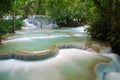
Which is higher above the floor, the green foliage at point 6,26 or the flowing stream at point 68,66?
the green foliage at point 6,26

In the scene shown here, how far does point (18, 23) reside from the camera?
1609cm

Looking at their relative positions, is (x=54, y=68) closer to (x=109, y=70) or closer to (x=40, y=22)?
(x=109, y=70)

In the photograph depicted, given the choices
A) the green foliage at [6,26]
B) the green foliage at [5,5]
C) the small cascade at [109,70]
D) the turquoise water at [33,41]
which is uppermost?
the green foliage at [5,5]

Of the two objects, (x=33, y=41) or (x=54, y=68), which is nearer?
(x=54, y=68)

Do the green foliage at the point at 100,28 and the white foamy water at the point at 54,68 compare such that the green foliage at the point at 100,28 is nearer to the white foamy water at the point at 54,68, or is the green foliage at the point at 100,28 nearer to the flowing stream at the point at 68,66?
the flowing stream at the point at 68,66

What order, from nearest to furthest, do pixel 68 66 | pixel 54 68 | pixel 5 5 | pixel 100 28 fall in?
pixel 54 68 < pixel 68 66 < pixel 5 5 < pixel 100 28

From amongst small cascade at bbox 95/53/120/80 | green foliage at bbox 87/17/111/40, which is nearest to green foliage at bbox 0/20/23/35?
green foliage at bbox 87/17/111/40

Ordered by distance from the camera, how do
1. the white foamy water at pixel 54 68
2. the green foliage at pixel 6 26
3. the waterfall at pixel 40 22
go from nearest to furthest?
the white foamy water at pixel 54 68, the green foliage at pixel 6 26, the waterfall at pixel 40 22

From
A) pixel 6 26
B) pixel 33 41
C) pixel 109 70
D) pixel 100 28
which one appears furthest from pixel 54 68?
pixel 6 26

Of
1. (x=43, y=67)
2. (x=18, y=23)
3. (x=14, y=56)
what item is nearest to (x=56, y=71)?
(x=43, y=67)

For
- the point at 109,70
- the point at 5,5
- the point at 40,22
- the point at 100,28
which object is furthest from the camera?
the point at 40,22

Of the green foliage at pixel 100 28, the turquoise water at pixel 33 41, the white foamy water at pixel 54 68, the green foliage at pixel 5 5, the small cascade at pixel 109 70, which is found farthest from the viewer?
the green foliage at pixel 100 28

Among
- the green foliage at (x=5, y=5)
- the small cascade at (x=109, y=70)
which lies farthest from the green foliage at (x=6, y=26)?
the small cascade at (x=109, y=70)

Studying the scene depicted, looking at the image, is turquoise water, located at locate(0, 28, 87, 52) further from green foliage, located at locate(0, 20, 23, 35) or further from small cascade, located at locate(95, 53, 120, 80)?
small cascade, located at locate(95, 53, 120, 80)
